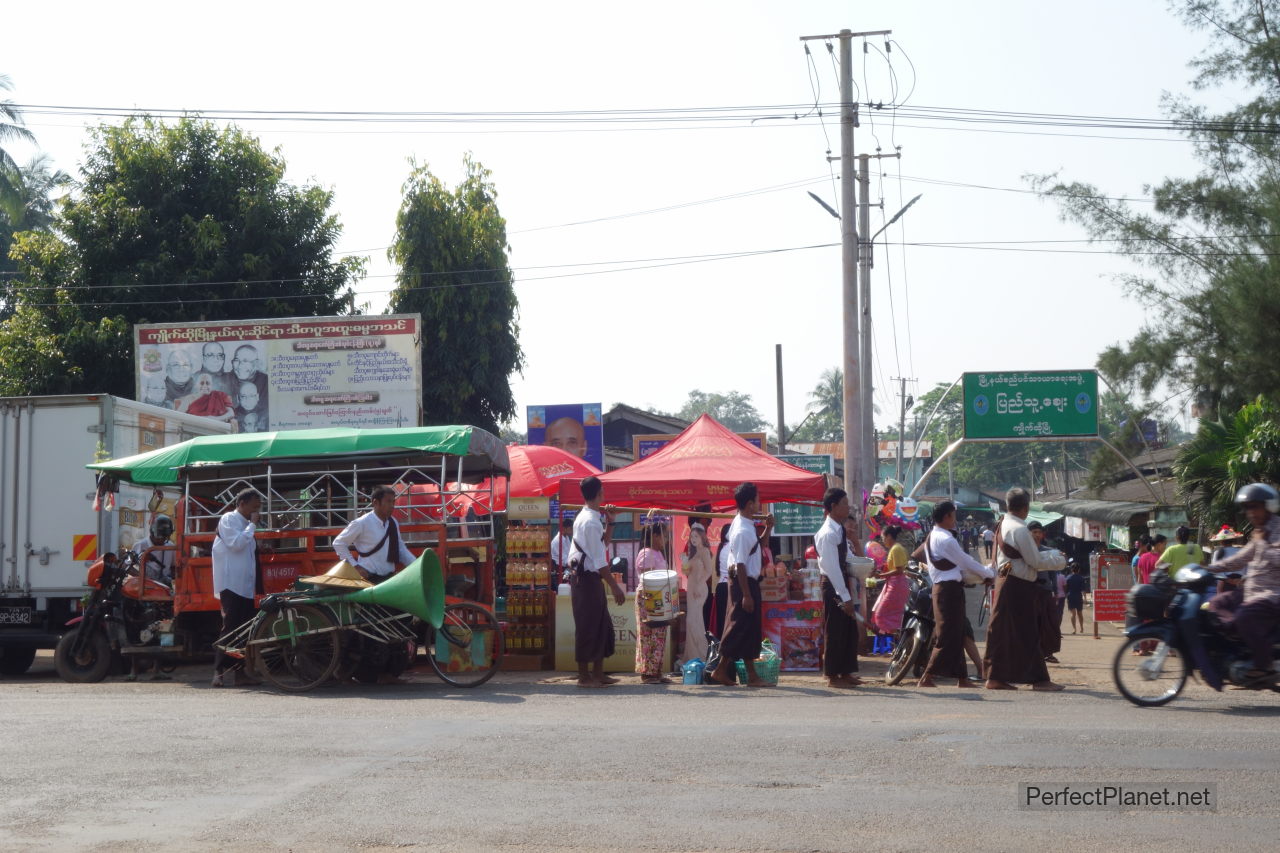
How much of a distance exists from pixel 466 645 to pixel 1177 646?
20.3 feet

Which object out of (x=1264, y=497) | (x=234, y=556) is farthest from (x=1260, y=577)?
(x=234, y=556)

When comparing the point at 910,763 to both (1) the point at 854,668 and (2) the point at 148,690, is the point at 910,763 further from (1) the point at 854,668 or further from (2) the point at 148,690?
(2) the point at 148,690

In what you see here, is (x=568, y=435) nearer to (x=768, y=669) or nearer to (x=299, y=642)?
(x=768, y=669)

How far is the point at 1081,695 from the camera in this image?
34.4ft

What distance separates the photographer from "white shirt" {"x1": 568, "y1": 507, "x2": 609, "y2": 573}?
467 inches

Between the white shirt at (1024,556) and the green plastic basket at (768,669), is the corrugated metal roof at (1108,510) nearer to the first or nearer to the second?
the white shirt at (1024,556)

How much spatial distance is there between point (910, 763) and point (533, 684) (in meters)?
5.66

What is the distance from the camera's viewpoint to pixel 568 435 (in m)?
31.5

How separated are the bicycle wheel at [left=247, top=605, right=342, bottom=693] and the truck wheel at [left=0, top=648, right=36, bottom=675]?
5919mm

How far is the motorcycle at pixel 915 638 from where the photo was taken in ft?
38.7

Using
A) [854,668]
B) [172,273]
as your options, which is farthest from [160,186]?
[854,668]

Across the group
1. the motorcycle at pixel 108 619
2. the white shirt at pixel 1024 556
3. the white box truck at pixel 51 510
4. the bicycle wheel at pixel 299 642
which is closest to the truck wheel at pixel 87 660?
the motorcycle at pixel 108 619

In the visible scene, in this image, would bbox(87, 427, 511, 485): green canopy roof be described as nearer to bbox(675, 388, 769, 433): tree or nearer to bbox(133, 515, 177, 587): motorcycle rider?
bbox(133, 515, 177, 587): motorcycle rider

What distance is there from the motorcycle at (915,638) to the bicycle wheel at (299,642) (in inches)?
208
